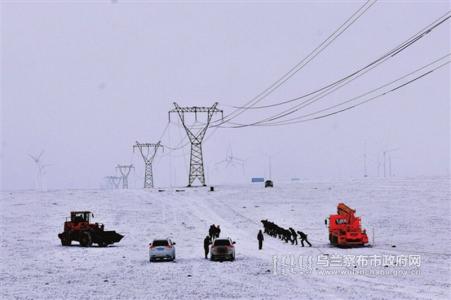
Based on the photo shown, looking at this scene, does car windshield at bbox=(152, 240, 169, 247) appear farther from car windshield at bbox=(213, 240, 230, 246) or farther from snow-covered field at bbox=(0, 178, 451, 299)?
car windshield at bbox=(213, 240, 230, 246)

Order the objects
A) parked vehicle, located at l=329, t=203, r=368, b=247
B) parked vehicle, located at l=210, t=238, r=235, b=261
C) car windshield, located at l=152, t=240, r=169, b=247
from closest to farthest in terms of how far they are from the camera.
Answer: parked vehicle, located at l=210, t=238, r=235, b=261, car windshield, located at l=152, t=240, r=169, b=247, parked vehicle, located at l=329, t=203, r=368, b=247

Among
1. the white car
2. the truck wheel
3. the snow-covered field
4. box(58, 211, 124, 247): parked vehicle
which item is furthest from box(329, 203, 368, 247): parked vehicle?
the truck wheel

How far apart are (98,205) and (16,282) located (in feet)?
175

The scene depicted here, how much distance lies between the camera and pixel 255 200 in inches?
3351

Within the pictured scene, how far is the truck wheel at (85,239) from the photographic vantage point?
43812 mm

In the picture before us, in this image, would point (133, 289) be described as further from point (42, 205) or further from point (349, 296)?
point (42, 205)

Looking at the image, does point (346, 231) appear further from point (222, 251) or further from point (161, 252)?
point (161, 252)

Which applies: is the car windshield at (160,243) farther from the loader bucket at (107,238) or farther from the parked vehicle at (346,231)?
the parked vehicle at (346,231)

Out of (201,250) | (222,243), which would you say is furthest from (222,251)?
(201,250)

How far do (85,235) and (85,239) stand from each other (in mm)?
276

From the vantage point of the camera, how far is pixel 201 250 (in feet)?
135

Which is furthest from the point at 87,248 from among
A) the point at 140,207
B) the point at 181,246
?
the point at 140,207

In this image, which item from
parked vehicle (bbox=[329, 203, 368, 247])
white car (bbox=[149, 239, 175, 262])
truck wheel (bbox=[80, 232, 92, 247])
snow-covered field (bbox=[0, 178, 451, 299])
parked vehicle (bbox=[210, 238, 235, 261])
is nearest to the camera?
snow-covered field (bbox=[0, 178, 451, 299])

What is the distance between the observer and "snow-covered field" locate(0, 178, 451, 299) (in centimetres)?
2347
